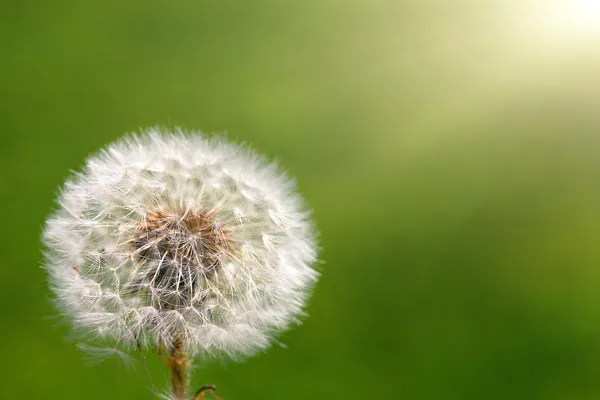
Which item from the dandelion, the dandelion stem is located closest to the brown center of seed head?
the dandelion

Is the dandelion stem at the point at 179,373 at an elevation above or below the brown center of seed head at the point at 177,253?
below

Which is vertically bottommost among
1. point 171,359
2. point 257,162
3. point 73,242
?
point 171,359

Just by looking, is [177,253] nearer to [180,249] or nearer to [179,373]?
[180,249]

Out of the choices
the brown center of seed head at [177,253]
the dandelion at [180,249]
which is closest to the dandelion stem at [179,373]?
the dandelion at [180,249]

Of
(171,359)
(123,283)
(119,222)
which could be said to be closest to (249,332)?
(171,359)

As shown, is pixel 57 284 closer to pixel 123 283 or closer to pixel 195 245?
pixel 123 283

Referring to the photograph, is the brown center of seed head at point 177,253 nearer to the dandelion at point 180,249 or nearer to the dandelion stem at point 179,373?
the dandelion at point 180,249
